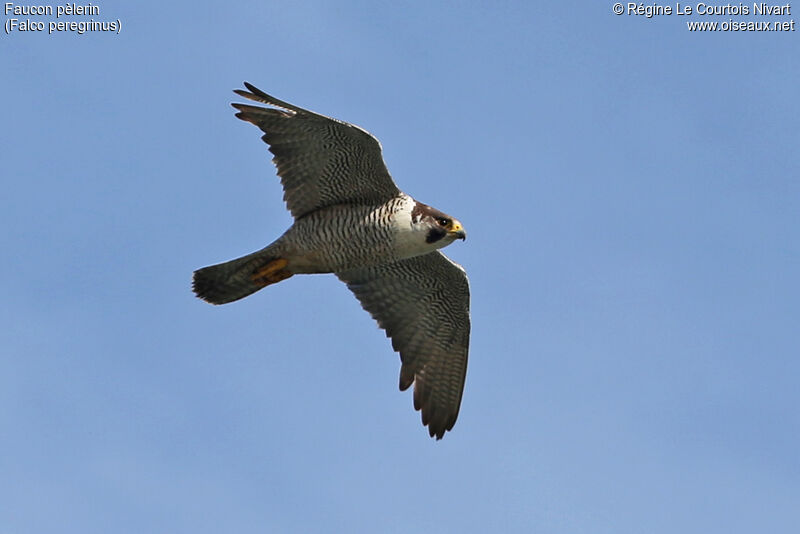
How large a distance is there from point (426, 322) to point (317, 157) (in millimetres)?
2927

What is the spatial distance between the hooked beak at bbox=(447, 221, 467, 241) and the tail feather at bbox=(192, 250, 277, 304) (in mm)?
2088

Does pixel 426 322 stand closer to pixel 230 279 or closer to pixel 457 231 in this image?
pixel 457 231

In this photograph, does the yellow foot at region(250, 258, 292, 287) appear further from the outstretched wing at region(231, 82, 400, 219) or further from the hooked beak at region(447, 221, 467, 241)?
the hooked beak at region(447, 221, 467, 241)

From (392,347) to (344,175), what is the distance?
108 inches

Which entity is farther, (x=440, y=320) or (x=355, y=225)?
(x=440, y=320)

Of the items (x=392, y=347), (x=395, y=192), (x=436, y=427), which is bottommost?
(x=436, y=427)

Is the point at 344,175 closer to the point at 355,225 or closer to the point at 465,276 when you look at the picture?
the point at 355,225

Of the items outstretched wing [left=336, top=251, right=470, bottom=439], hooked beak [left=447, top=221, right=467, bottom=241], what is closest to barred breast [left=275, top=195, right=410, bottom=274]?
hooked beak [left=447, top=221, right=467, bottom=241]

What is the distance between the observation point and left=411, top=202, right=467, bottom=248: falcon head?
14.8 meters

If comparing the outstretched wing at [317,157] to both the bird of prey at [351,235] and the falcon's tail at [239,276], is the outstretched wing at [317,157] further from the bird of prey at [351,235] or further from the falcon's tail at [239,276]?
the falcon's tail at [239,276]

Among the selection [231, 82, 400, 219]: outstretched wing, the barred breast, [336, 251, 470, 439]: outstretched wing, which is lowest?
[336, 251, 470, 439]: outstretched wing

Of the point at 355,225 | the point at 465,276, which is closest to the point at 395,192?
the point at 355,225

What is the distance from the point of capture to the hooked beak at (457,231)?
1482 centimetres

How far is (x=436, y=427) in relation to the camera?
16516 mm
